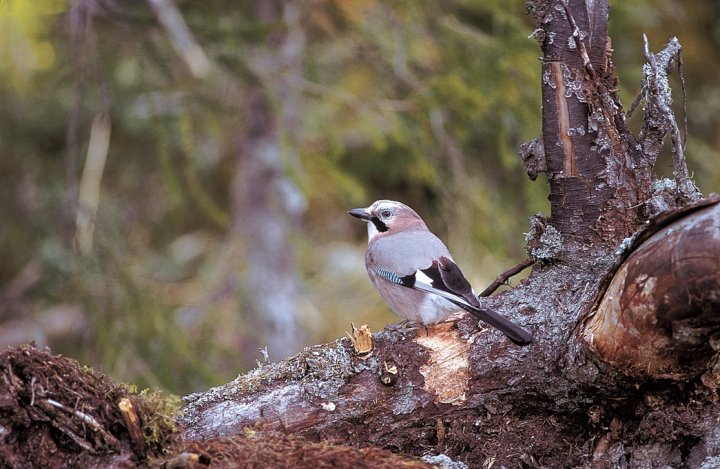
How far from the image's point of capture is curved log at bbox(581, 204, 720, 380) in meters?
2.84

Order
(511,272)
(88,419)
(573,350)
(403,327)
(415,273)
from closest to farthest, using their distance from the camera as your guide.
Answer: (88,419), (573,350), (403,327), (511,272), (415,273)

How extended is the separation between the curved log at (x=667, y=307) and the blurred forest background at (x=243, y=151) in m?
1.57

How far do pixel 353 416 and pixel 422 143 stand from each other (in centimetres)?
377

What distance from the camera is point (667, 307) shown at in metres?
2.98

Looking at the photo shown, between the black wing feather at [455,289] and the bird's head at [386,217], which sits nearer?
the black wing feather at [455,289]

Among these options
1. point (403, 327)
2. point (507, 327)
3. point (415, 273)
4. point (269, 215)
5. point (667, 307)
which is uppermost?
point (269, 215)

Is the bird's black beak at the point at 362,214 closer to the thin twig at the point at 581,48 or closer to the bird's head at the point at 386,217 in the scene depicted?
the bird's head at the point at 386,217

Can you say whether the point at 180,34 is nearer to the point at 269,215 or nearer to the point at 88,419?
the point at 269,215

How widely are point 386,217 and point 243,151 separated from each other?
361 centimetres

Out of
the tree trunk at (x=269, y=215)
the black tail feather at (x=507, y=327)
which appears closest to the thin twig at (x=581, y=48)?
the black tail feather at (x=507, y=327)

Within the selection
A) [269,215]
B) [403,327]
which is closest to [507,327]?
[403,327]

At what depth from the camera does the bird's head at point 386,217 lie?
18.7ft

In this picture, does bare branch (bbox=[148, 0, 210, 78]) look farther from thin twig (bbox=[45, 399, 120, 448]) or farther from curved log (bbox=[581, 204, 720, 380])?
curved log (bbox=[581, 204, 720, 380])

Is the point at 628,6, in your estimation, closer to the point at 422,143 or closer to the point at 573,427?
the point at 422,143
